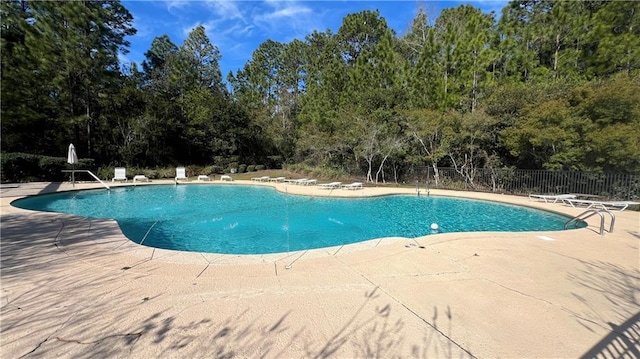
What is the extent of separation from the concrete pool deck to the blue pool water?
2.23 meters

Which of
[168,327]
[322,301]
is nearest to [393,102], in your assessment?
[322,301]

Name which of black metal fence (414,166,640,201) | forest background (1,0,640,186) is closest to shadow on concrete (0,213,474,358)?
black metal fence (414,166,640,201)

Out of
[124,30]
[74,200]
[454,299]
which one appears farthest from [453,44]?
[124,30]

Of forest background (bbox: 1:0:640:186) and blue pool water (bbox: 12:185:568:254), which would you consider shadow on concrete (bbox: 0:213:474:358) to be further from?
forest background (bbox: 1:0:640:186)

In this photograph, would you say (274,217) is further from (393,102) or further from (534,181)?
(393,102)

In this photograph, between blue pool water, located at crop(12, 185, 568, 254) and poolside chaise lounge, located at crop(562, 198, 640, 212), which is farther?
poolside chaise lounge, located at crop(562, 198, 640, 212)

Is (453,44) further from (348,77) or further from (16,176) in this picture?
(16,176)

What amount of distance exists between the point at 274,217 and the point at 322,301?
6.54 m

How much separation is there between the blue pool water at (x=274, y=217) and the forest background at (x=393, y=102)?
446cm

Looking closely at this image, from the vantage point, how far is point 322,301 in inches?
116

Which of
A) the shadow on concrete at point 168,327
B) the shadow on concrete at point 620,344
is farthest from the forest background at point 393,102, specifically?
the shadow on concrete at point 168,327

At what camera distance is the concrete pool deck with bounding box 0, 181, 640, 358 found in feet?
7.27

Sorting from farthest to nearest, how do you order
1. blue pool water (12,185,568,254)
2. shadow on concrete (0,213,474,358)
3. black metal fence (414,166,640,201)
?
black metal fence (414,166,640,201)
blue pool water (12,185,568,254)
shadow on concrete (0,213,474,358)

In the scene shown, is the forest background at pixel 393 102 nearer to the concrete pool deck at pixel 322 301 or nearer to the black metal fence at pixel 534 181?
the black metal fence at pixel 534 181
